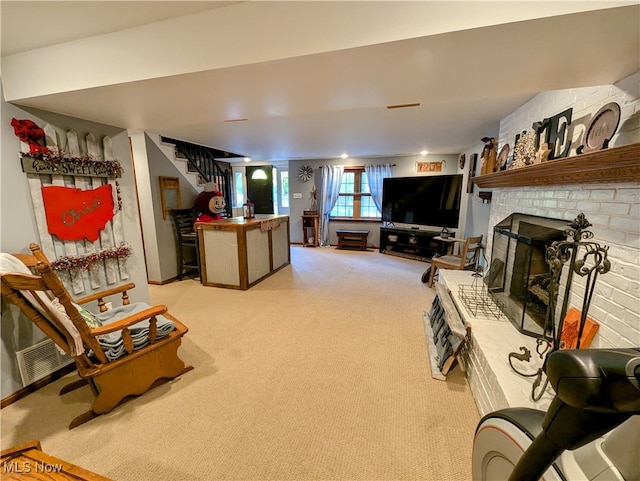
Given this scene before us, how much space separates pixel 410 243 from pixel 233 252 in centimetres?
358

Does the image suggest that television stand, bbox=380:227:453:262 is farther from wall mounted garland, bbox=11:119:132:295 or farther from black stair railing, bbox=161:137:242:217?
wall mounted garland, bbox=11:119:132:295

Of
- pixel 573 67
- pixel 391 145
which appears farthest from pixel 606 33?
pixel 391 145

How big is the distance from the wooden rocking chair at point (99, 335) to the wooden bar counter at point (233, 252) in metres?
1.51

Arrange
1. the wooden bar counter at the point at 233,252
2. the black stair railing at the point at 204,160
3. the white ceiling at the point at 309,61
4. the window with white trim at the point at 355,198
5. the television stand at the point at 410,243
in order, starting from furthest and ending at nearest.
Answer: the window with white trim at the point at 355,198
the television stand at the point at 410,243
the black stair railing at the point at 204,160
the wooden bar counter at the point at 233,252
the white ceiling at the point at 309,61

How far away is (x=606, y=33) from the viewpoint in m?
0.94

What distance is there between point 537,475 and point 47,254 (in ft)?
8.99

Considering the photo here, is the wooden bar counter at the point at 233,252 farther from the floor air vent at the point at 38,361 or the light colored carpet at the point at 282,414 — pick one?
the floor air vent at the point at 38,361

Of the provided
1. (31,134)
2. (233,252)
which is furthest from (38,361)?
(233,252)

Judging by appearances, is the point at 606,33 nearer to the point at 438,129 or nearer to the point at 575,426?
the point at 575,426

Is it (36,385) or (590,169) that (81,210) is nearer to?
(36,385)

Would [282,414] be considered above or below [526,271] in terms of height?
below

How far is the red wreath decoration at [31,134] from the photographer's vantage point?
5.37ft

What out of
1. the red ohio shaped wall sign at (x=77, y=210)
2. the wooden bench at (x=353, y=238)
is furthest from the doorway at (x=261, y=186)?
the red ohio shaped wall sign at (x=77, y=210)

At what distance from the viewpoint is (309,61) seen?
1118mm
